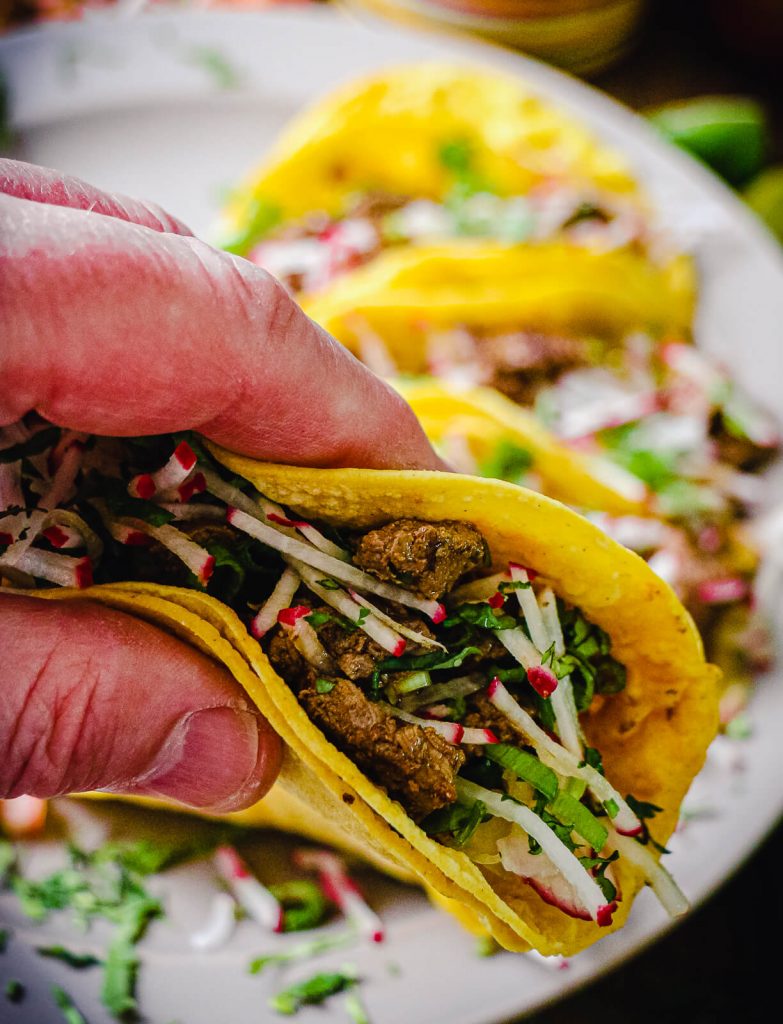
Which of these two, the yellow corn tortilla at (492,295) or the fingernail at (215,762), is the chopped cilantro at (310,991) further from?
the yellow corn tortilla at (492,295)

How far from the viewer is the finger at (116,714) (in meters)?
1.47

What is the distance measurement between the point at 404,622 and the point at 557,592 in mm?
333

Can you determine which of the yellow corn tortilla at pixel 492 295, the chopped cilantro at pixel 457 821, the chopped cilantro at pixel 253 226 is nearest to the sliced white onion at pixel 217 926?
the chopped cilantro at pixel 457 821

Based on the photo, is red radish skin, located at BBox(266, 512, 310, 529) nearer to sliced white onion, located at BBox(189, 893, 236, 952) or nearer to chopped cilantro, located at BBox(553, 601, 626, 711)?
A: chopped cilantro, located at BBox(553, 601, 626, 711)

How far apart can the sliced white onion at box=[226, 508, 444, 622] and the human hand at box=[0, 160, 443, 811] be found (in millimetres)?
129

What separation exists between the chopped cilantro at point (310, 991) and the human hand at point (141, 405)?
606 mm

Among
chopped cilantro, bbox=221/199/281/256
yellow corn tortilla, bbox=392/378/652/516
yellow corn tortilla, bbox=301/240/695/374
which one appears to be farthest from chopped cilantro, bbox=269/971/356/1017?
chopped cilantro, bbox=221/199/281/256

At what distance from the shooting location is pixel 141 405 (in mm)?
1360

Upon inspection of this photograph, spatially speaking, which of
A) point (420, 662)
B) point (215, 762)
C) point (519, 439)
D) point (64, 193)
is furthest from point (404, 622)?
point (519, 439)

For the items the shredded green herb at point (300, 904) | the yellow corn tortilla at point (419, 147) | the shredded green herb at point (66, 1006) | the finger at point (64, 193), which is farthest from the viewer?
the yellow corn tortilla at point (419, 147)

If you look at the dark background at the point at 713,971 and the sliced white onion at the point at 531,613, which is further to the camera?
the dark background at the point at 713,971

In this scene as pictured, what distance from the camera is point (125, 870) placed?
2270 mm

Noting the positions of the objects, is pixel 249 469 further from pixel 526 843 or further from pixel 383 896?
pixel 383 896

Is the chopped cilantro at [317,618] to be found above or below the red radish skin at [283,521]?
below
